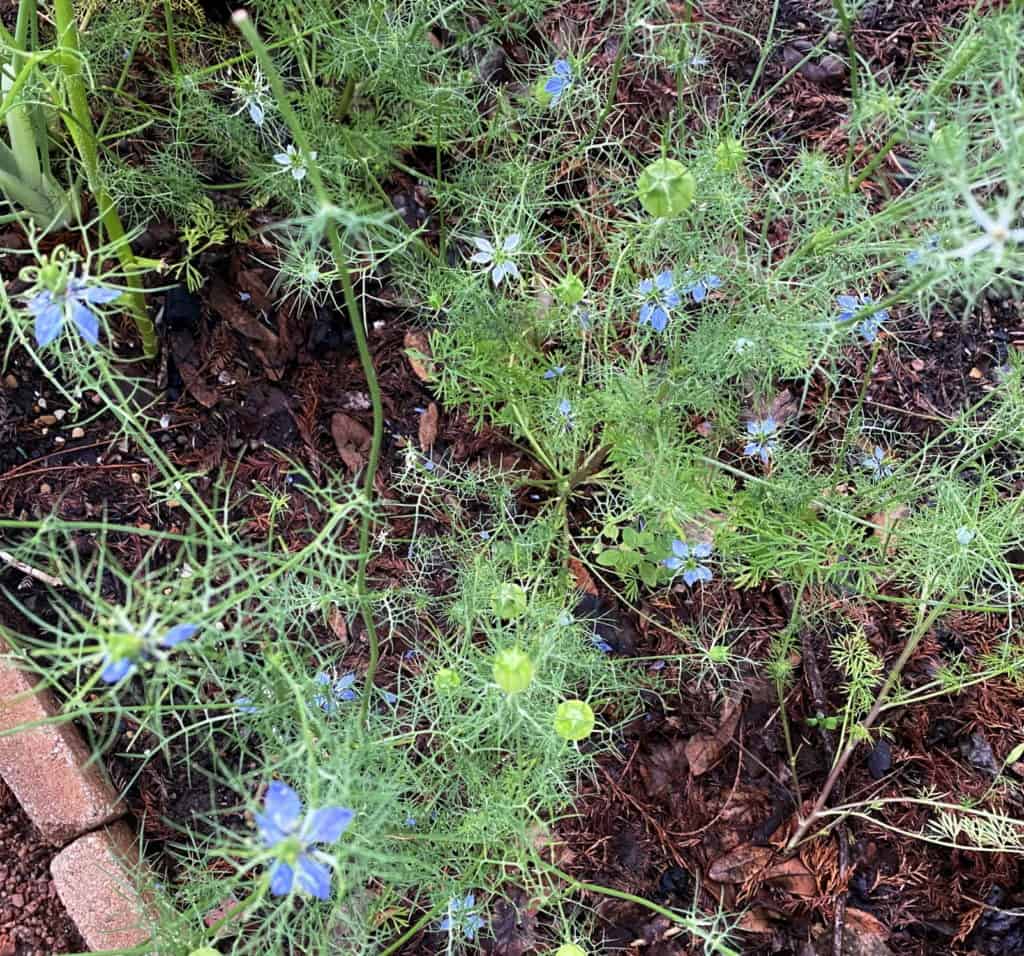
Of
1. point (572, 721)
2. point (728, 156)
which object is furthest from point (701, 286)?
point (572, 721)

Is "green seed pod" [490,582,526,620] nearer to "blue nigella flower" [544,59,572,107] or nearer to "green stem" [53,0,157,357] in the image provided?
"green stem" [53,0,157,357]

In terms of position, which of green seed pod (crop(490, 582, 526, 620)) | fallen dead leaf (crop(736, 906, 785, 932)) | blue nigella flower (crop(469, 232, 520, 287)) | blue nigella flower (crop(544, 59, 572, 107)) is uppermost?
blue nigella flower (crop(544, 59, 572, 107))

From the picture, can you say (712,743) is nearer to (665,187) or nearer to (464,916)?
(464,916)

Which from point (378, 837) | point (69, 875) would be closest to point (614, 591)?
point (378, 837)

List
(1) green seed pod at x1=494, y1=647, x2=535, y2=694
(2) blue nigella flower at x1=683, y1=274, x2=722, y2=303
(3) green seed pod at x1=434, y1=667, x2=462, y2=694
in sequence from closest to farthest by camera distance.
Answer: (1) green seed pod at x1=494, y1=647, x2=535, y2=694
(3) green seed pod at x1=434, y1=667, x2=462, y2=694
(2) blue nigella flower at x1=683, y1=274, x2=722, y2=303

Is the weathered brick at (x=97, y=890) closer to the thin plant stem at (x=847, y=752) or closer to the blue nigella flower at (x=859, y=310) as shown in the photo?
the thin plant stem at (x=847, y=752)

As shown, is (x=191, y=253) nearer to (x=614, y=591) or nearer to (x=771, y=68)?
(x=614, y=591)

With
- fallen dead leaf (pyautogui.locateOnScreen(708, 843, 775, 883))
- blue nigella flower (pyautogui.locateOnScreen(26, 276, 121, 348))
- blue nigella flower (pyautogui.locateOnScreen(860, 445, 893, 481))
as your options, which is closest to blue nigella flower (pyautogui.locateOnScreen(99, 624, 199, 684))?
blue nigella flower (pyautogui.locateOnScreen(26, 276, 121, 348))
